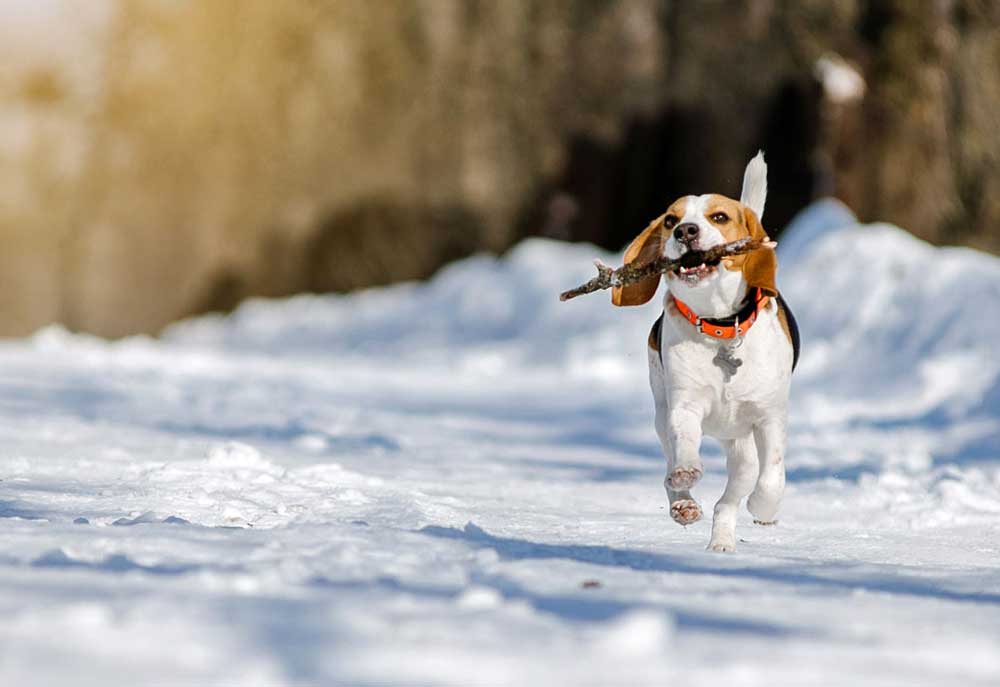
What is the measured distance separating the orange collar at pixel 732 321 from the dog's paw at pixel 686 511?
55 centimetres

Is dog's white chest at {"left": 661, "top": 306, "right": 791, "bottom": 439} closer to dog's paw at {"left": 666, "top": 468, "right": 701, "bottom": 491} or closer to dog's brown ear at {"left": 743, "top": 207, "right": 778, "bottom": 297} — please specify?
dog's brown ear at {"left": 743, "top": 207, "right": 778, "bottom": 297}

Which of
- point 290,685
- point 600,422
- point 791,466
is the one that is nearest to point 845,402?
point 600,422

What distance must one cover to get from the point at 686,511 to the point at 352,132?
17.5 metres

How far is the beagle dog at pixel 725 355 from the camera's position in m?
3.87

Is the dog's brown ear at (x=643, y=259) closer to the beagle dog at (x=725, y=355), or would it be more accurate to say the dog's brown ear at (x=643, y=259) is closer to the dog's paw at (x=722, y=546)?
the beagle dog at (x=725, y=355)

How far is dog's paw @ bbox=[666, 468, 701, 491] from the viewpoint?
12.2 feet

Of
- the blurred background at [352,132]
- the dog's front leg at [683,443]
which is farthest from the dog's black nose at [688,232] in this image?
the blurred background at [352,132]

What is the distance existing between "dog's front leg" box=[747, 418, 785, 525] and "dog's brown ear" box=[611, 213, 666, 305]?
59 cm

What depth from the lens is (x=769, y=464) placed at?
3.96 meters

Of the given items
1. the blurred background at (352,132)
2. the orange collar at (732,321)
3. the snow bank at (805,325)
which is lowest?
the orange collar at (732,321)

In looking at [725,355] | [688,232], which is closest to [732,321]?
[725,355]

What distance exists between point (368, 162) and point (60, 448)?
48.5 feet

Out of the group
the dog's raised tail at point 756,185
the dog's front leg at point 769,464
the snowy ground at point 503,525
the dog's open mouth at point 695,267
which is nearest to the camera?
the snowy ground at point 503,525

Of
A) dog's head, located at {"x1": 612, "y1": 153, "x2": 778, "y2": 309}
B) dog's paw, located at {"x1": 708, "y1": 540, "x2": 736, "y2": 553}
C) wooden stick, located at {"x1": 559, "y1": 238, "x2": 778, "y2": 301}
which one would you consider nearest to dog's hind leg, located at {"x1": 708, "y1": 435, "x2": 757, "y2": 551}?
dog's paw, located at {"x1": 708, "y1": 540, "x2": 736, "y2": 553}
